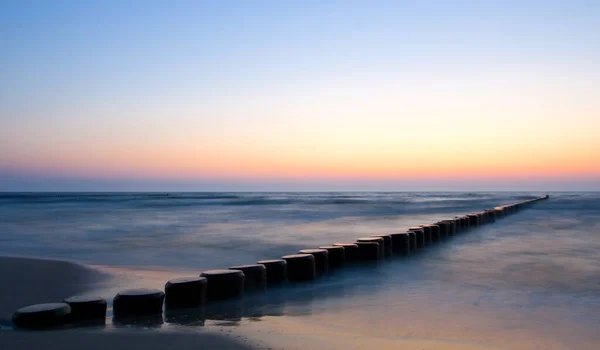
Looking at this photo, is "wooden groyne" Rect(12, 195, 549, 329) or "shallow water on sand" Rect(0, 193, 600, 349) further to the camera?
"shallow water on sand" Rect(0, 193, 600, 349)

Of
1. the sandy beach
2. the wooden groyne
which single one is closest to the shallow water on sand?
the wooden groyne

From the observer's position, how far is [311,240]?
51.9 feet

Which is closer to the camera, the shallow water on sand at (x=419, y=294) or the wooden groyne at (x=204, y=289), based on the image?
the wooden groyne at (x=204, y=289)

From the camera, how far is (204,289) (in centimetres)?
567

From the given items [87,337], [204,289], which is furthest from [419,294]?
[87,337]

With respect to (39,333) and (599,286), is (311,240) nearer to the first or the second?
(599,286)

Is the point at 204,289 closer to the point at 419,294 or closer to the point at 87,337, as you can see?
the point at 87,337

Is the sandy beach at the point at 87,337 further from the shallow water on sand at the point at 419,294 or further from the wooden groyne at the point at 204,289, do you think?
the shallow water on sand at the point at 419,294

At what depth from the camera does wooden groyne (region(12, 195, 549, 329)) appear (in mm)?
4569

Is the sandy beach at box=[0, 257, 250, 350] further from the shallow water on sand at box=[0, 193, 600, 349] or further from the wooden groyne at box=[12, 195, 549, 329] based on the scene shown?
the shallow water on sand at box=[0, 193, 600, 349]

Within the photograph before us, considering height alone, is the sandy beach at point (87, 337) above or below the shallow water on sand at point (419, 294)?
above

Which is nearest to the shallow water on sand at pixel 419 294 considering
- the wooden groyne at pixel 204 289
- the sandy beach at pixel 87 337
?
the wooden groyne at pixel 204 289

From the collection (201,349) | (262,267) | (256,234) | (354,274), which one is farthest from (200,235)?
(201,349)

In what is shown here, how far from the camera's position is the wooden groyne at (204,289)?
15.0 feet
